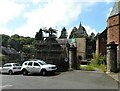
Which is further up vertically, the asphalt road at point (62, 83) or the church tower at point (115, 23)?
the church tower at point (115, 23)

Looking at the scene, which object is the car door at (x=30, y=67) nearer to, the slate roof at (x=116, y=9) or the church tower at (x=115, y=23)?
the church tower at (x=115, y=23)

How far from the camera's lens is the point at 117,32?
36.5 meters

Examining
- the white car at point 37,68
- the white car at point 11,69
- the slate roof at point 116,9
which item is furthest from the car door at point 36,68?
the slate roof at point 116,9

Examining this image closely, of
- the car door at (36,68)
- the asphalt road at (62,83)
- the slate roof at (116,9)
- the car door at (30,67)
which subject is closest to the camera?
the asphalt road at (62,83)

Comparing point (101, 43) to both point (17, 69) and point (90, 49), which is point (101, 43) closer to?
point (17, 69)

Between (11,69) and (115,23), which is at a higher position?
(115,23)

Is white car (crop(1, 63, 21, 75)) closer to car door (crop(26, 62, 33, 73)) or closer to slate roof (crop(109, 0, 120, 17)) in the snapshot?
car door (crop(26, 62, 33, 73))

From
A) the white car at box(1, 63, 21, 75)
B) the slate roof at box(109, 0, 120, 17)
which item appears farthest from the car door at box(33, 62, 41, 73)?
the slate roof at box(109, 0, 120, 17)

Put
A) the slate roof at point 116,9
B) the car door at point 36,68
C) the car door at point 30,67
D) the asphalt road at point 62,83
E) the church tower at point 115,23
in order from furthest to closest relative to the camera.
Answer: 1. the slate roof at point 116,9
2. the church tower at point 115,23
3. the car door at point 30,67
4. the car door at point 36,68
5. the asphalt road at point 62,83

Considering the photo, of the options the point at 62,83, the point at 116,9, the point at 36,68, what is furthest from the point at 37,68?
the point at 116,9

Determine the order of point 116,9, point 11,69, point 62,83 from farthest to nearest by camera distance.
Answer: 1. point 116,9
2. point 11,69
3. point 62,83

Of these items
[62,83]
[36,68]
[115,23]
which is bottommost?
[62,83]

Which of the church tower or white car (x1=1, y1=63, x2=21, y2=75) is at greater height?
the church tower

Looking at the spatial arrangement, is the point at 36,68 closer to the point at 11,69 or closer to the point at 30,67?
the point at 30,67
